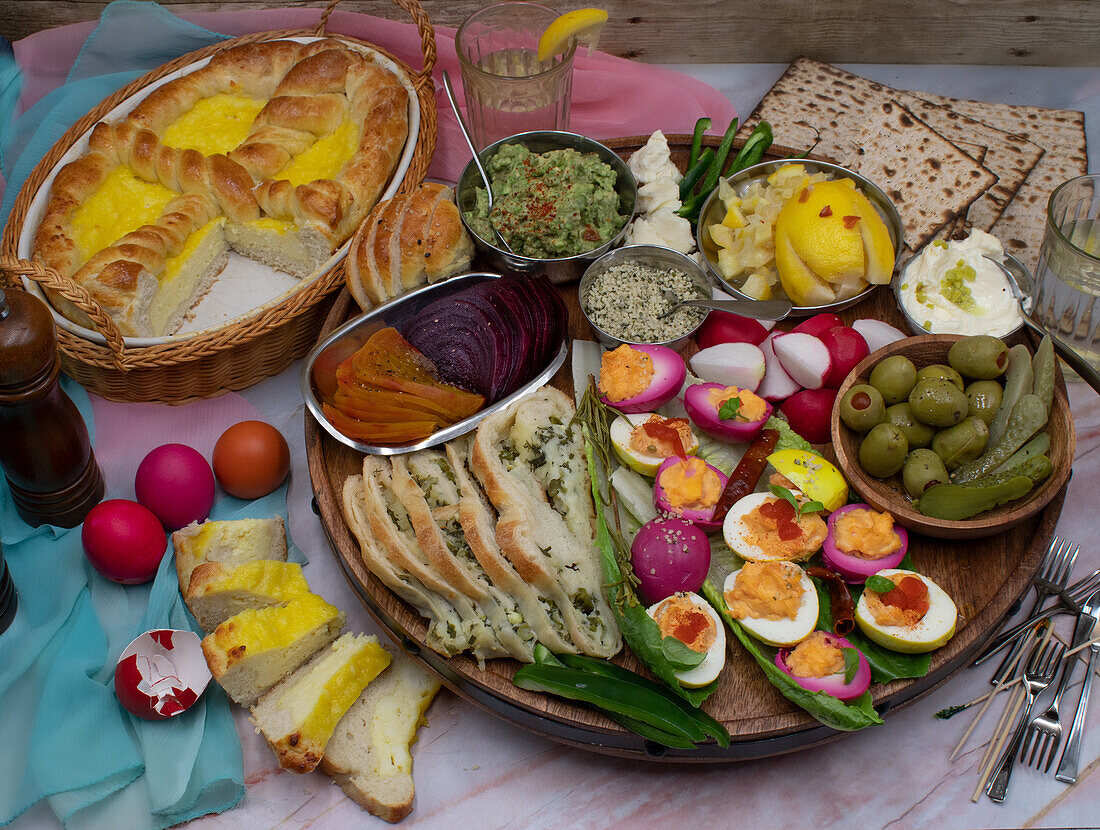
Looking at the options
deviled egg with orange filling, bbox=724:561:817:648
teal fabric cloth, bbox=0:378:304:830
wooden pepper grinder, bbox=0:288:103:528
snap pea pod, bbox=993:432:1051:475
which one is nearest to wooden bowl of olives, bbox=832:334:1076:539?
snap pea pod, bbox=993:432:1051:475

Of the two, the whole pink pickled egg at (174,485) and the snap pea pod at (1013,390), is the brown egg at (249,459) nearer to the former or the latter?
the whole pink pickled egg at (174,485)

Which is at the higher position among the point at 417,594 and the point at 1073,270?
the point at 1073,270

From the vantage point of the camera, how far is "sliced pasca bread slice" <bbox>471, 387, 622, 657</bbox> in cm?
260

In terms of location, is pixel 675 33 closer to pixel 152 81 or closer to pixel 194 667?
pixel 152 81

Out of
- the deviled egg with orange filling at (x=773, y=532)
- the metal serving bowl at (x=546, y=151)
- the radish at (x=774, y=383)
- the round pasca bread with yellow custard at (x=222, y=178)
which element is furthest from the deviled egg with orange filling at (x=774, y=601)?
the round pasca bread with yellow custard at (x=222, y=178)

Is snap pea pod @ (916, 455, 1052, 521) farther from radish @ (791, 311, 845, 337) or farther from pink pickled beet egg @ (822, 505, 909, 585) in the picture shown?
radish @ (791, 311, 845, 337)

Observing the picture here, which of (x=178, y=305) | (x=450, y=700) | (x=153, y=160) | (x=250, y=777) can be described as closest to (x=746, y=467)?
(x=450, y=700)

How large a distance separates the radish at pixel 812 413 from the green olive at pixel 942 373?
0.29 metres

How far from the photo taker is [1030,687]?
2.80m

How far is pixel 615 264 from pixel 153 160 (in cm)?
205

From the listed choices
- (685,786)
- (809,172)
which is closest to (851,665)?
(685,786)

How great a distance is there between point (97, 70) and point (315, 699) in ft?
11.4

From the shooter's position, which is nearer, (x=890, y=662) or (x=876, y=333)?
(x=890, y=662)

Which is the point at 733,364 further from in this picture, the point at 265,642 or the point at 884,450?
the point at 265,642
